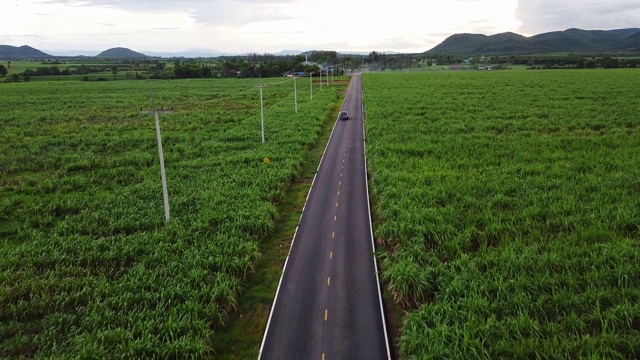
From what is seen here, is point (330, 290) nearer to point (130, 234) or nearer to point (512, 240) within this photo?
point (512, 240)

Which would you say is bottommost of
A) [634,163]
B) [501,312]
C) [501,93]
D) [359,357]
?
[359,357]

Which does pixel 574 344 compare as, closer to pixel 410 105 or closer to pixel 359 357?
pixel 359 357

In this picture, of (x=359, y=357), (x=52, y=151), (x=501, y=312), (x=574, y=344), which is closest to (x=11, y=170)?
(x=52, y=151)

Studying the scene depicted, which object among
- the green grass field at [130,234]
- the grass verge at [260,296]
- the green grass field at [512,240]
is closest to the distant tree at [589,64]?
the green grass field at [512,240]

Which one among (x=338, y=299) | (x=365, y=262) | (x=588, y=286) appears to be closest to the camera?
(x=588, y=286)

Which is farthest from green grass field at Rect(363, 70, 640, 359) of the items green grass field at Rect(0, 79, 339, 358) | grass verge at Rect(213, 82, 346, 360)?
green grass field at Rect(0, 79, 339, 358)

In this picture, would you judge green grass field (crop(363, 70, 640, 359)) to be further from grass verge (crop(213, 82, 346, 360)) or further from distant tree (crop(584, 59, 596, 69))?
distant tree (crop(584, 59, 596, 69))
